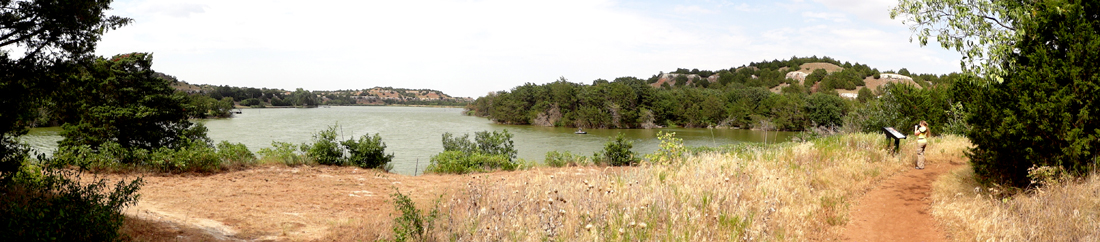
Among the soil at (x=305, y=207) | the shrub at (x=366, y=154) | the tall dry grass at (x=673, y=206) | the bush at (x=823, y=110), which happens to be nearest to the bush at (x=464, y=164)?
the shrub at (x=366, y=154)

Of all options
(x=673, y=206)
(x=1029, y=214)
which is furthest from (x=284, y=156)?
(x=1029, y=214)

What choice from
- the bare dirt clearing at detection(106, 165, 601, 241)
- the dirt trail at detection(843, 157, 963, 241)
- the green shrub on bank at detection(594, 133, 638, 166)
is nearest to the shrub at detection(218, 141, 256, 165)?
the bare dirt clearing at detection(106, 165, 601, 241)

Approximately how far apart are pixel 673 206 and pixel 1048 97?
4652 mm

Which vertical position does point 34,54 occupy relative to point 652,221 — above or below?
above

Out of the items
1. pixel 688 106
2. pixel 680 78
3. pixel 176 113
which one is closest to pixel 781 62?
pixel 680 78

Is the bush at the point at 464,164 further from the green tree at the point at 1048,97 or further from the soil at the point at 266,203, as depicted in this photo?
the green tree at the point at 1048,97

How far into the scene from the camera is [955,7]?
7.50 metres

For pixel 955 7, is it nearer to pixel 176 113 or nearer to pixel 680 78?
pixel 176 113

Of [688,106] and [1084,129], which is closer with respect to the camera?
[1084,129]

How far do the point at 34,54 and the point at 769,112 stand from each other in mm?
75919

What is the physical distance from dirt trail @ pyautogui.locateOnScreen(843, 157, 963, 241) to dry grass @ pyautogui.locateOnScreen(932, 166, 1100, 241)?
204 millimetres

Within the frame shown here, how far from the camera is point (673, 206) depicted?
6.57 meters

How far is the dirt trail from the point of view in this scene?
6.15 m

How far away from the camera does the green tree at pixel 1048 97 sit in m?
6.25
